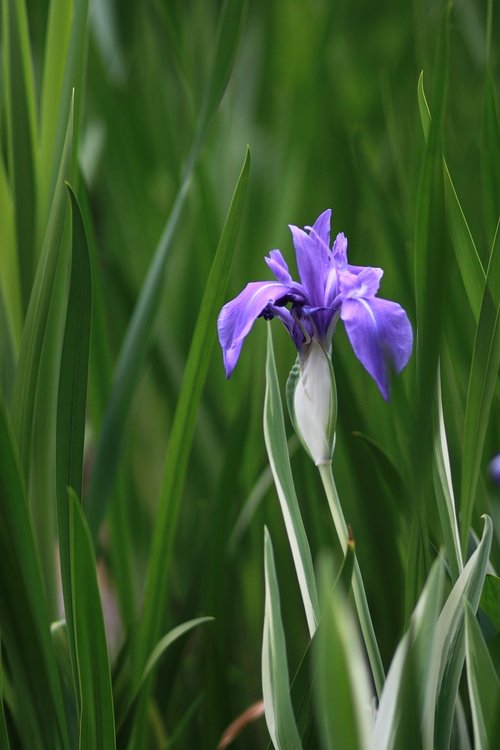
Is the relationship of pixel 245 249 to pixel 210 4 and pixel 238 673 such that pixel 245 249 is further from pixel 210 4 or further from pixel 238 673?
pixel 210 4

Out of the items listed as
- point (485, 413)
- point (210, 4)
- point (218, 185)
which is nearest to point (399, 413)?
point (485, 413)

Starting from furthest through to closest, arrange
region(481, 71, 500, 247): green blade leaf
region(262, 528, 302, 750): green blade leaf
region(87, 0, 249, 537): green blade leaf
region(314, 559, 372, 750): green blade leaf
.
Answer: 1. region(87, 0, 249, 537): green blade leaf
2. region(481, 71, 500, 247): green blade leaf
3. region(262, 528, 302, 750): green blade leaf
4. region(314, 559, 372, 750): green blade leaf

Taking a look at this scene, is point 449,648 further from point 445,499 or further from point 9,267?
point 9,267

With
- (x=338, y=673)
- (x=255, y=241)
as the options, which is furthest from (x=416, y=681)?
(x=255, y=241)

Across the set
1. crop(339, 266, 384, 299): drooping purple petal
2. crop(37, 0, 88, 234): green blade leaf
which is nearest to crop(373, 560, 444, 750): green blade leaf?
crop(339, 266, 384, 299): drooping purple petal

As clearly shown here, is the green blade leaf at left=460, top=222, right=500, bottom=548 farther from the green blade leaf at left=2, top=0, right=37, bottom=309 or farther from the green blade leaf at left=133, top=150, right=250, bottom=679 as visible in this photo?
the green blade leaf at left=2, top=0, right=37, bottom=309

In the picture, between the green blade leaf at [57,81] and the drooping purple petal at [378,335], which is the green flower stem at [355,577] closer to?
the drooping purple petal at [378,335]
